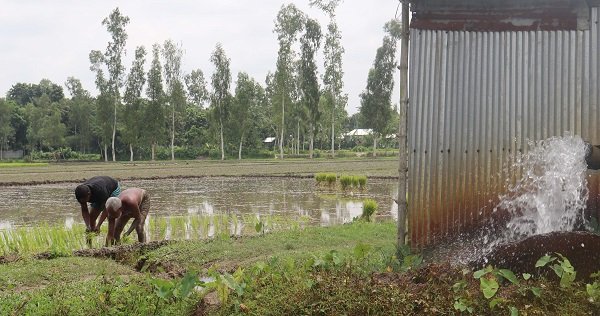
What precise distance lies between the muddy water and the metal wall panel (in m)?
5.74

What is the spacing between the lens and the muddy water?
12984 millimetres

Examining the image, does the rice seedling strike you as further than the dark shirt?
Yes

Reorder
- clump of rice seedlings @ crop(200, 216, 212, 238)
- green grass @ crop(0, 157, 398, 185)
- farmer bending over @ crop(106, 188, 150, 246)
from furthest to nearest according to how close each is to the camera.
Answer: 1. green grass @ crop(0, 157, 398, 185)
2. clump of rice seedlings @ crop(200, 216, 212, 238)
3. farmer bending over @ crop(106, 188, 150, 246)

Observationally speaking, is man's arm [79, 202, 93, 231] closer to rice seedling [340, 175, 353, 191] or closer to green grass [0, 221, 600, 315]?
green grass [0, 221, 600, 315]

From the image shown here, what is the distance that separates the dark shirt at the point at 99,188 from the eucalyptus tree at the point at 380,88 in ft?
138

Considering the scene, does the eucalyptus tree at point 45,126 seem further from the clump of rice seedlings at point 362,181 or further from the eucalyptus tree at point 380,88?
the clump of rice seedlings at point 362,181

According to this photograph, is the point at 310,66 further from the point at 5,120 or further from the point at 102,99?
the point at 5,120

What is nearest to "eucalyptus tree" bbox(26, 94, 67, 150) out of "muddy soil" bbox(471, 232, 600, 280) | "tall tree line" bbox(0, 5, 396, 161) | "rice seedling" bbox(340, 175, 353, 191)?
"tall tree line" bbox(0, 5, 396, 161)

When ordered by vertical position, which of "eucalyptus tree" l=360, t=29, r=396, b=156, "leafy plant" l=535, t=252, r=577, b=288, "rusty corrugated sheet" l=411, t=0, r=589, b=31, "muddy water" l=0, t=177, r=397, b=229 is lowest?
"muddy water" l=0, t=177, r=397, b=229

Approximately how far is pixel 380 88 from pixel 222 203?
3519cm

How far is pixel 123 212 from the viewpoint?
8016 mm

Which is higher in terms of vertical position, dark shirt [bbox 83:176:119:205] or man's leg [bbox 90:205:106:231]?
dark shirt [bbox 83:176:119:205]

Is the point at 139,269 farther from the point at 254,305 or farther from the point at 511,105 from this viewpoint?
the point at 511,105

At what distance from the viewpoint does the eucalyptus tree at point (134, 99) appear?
147 feet
